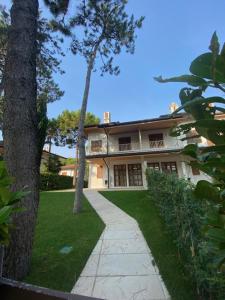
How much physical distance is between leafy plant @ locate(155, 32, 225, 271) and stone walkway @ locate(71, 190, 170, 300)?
9.15ft

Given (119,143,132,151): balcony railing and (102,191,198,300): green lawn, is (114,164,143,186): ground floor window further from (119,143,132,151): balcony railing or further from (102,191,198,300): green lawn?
(102,191,198,300): green lawn

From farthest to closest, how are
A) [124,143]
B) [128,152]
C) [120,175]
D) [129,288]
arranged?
[124,143] → [120,175] → [128,152] → [129,288]

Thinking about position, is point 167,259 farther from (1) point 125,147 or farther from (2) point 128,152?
(1) point 125,147

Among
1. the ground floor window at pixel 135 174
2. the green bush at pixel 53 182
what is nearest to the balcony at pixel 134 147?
the ground floor window at pixel 135 174

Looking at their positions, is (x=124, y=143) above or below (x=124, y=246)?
above

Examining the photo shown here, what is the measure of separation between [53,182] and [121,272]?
20450mm

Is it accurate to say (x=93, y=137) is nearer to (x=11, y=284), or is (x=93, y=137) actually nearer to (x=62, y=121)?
(x=62, y=121)

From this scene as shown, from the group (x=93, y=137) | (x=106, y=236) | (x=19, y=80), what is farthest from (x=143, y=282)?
(x=93, y=137)

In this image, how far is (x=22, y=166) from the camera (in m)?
3.51

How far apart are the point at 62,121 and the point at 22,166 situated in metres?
28.5

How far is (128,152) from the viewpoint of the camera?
2044 centimetres

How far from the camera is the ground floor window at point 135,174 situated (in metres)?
21.1

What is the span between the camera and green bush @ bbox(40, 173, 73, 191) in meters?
22.0

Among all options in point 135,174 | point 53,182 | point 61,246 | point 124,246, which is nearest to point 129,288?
point 124,246
